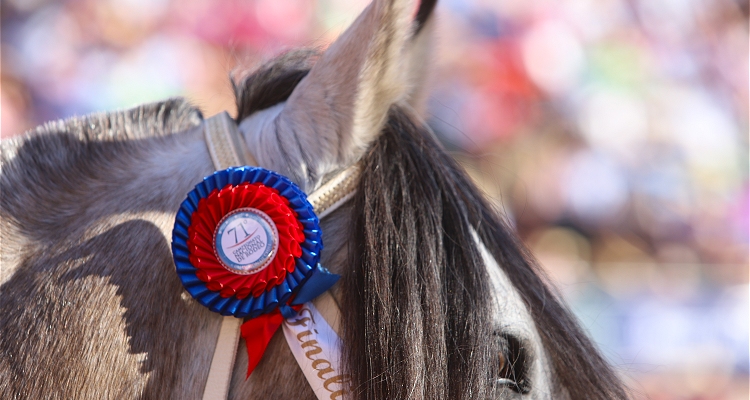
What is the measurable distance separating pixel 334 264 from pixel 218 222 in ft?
0.61

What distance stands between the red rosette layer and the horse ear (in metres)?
0.11

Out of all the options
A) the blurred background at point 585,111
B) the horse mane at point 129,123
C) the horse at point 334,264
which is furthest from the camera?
the blurred background at point 585,111

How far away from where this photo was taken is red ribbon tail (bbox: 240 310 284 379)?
831 millimetres

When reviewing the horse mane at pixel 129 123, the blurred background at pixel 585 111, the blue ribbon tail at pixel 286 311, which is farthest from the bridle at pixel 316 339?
the blurred background at pixel 585 111

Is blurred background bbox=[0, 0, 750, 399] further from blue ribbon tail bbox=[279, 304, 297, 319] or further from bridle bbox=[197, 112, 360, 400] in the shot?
blue ribbon tail bbox=[279, 304, 297, 319]

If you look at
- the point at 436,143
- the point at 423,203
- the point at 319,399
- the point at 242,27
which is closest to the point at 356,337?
the point at 319,399

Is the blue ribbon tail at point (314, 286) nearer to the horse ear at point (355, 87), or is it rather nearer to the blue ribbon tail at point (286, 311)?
the blue ribbon tail at point (286, 311)

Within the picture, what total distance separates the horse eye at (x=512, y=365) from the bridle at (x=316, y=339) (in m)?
0.25

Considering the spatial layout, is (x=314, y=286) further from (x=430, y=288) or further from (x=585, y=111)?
(x=585, y=111)

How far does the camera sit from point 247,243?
34.4 inches

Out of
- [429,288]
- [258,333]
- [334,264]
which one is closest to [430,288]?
[429,288]

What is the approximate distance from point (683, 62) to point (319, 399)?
5.53m

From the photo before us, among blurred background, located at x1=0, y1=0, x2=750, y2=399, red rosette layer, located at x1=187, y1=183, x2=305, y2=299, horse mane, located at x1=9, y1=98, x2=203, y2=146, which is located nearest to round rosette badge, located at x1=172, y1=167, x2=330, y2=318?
red rosette layer, located at x1=187, y1=183, x2=305, y2=299

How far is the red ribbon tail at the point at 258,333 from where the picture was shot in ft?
2.72
